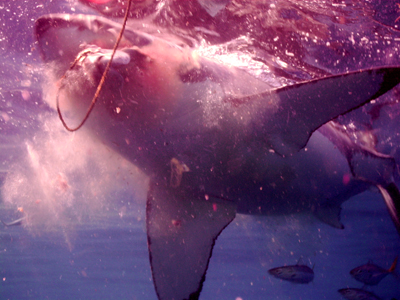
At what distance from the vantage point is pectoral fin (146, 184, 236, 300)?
3.75 m

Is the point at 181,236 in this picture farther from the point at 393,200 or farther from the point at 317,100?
the point at 393,200

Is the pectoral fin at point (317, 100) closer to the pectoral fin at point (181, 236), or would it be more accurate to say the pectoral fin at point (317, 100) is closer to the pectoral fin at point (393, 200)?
the pectoral fin at point (181, 236)

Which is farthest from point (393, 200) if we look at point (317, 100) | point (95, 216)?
point (95, 216)

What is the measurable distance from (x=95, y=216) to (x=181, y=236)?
73.0 ft

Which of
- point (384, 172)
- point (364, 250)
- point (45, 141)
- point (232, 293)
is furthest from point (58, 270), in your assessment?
point (384, 172)

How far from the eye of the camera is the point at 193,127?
3021 mm

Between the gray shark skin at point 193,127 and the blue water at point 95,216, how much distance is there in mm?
998

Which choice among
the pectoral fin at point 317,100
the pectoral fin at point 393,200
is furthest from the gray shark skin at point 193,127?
the pectoral fin at point 393,200

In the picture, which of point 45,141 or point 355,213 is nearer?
point 45,141

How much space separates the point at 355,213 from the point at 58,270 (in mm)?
53474

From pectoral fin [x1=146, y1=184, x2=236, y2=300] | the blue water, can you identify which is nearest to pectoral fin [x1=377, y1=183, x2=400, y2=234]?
the blue water

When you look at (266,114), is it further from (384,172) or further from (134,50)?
(384,172)

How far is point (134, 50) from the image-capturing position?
2498mm

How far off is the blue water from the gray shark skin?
1.00 meters
